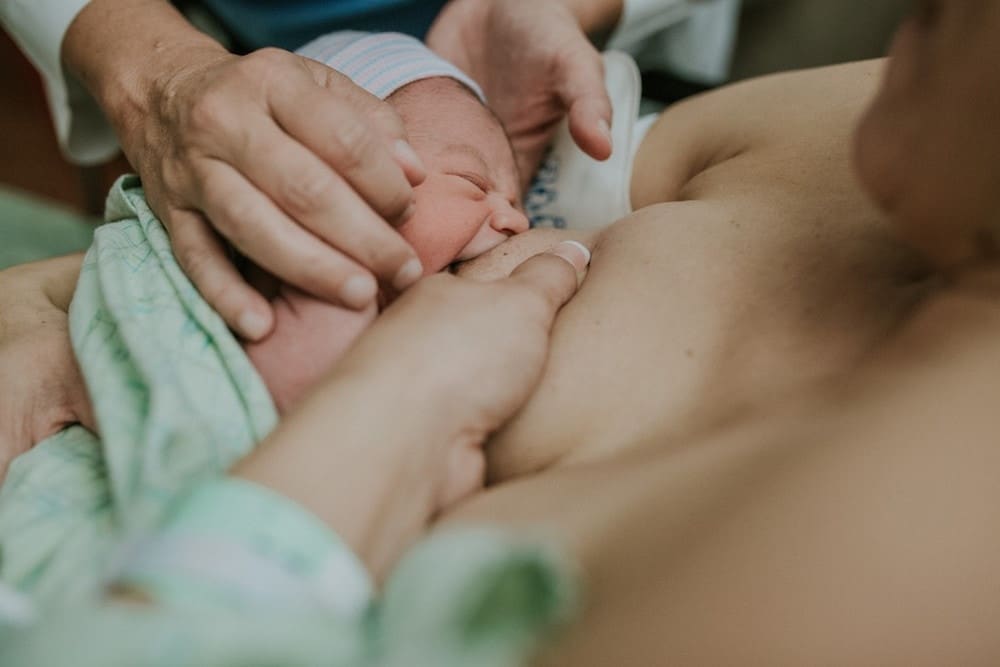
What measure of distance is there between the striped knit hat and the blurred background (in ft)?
3.34

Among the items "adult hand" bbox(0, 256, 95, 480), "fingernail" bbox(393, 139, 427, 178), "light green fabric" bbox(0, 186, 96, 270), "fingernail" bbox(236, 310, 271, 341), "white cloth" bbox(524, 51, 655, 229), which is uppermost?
"fingernail" bbox(393, 139, 427, 178)

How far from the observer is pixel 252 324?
565mm

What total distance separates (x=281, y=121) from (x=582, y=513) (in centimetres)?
37

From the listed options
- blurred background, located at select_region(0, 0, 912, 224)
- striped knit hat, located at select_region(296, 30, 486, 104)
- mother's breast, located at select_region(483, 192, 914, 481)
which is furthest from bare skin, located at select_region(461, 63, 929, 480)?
blurred background, located at select_region(0, 0, 912, 224)

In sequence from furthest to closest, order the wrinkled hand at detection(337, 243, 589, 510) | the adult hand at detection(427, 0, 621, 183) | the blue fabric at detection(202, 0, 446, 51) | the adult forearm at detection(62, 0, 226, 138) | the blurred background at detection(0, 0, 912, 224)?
the blurred background at detection(0, 0, 912, 224) < the blue fabric at detection(202, 0, 446, 51) < the adult hand at detection(427, 0, 621, 183) < the adult forearm at detection(62, 0, 226, 138) < the wrinkled hand at detection(337, 243, 589, 510)

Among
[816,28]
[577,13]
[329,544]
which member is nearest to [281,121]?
[329,544]

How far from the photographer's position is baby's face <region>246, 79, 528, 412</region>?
1.84ft

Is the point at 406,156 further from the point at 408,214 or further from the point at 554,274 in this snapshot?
the point at 554,274

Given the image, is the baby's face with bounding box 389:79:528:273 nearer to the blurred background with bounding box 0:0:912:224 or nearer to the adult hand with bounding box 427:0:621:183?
the adult hand with bounding box 427:0:621:183

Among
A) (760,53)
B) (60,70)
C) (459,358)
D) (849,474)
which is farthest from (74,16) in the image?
(760,53)

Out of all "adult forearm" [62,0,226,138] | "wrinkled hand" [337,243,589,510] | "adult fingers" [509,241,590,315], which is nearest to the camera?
"wrinkled hand" [337,243,589,510]

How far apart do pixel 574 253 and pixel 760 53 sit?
1.48 metres

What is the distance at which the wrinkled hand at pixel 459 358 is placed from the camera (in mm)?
479

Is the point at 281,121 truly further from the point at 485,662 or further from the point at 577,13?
the point at 577,13
